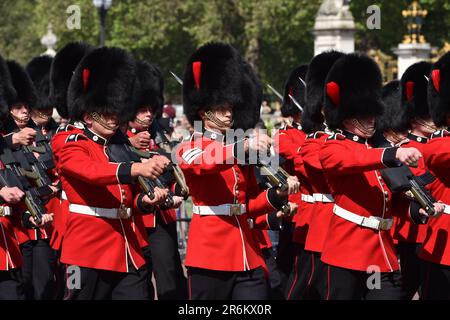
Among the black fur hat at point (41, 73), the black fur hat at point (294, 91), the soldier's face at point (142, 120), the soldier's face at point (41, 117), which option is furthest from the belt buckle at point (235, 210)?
the black fur hat at point (41, 73)

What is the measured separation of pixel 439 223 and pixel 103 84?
6.59 ft

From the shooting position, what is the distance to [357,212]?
643cm

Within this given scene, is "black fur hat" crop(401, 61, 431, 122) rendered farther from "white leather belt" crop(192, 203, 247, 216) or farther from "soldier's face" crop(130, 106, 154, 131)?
"white leather belt" crop(192, 203, 247, 216)

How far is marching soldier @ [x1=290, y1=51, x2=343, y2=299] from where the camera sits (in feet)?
24.5

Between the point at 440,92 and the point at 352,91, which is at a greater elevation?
the point at 352,91

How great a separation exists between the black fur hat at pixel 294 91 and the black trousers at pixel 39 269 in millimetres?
2104

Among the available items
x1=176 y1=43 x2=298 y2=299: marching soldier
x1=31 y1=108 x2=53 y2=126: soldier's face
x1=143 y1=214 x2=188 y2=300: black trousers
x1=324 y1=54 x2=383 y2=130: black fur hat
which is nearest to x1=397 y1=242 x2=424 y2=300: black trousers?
x1=324 y1=54 x2=383 y2=130: black fur hat

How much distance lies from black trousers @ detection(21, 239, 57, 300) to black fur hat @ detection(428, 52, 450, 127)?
2.73 meters

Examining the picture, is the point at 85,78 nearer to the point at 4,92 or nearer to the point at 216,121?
the point at 4,92

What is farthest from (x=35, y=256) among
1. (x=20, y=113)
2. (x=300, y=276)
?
(x=300, y=276)

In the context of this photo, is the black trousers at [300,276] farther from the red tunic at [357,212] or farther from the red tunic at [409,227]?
the red tunic at [357,212]

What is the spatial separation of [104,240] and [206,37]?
2970 cm

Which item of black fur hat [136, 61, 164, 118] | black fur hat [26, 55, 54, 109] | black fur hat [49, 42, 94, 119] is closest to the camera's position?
black fur hat [49, 42, 94, 119]

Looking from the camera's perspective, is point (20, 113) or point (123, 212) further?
point (20, 113)
